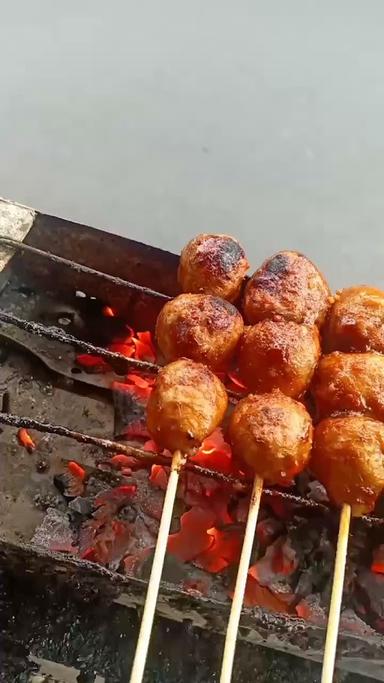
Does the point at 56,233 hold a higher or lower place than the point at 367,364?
higher

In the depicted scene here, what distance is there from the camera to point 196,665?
2832 mm

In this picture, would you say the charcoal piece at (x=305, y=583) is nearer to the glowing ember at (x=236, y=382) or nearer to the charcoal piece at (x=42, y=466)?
the glowing ember at (x=236, y=382)

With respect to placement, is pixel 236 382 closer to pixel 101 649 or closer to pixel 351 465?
pixel 351 465

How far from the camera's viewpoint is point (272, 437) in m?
2.69

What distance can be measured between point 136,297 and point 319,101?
2287mm

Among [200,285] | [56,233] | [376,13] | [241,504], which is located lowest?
[241,504]

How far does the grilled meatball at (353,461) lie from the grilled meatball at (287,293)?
0.51 meters

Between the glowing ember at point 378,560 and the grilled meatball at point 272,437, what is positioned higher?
the grilled meatball at point 272,437

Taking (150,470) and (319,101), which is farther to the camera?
(319,101)

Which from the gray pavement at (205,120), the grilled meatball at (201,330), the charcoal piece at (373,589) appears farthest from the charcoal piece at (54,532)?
the gray pavement at (205,120)

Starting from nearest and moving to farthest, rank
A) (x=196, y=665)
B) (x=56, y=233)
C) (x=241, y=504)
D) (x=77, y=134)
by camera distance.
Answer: (x=196, y=665) < (x=241, y=504) < (x=56, y=233) < (x=77, y=134)

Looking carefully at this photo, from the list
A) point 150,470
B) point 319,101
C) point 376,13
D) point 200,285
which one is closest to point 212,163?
point 319,101

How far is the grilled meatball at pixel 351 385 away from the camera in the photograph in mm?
2855

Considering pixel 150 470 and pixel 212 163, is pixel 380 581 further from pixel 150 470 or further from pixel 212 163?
pixel 212 163
